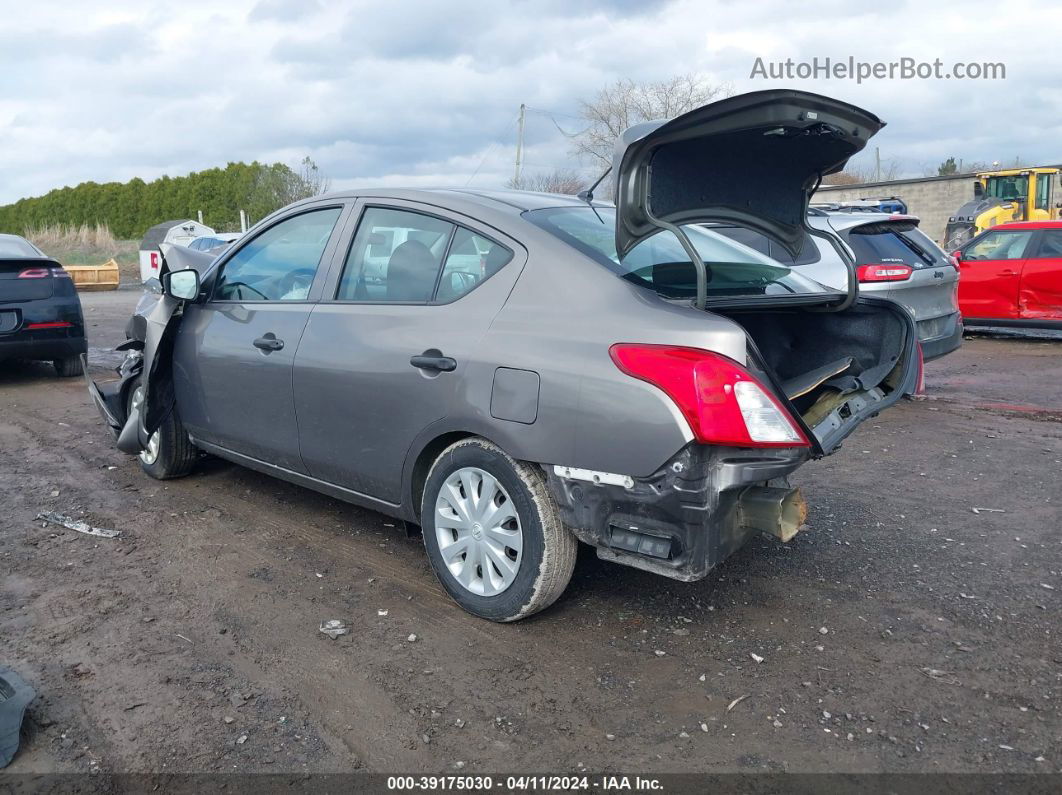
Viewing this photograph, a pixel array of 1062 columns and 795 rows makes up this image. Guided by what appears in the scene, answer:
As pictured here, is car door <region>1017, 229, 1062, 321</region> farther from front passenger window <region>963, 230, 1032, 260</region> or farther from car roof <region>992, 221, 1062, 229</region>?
front passenger window <region>963, 230, 1032, 260</region>

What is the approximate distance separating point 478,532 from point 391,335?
2.99ft

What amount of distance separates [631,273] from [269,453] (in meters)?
2.16

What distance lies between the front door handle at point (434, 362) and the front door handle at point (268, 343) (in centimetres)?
97

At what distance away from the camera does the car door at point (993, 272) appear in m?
12.1

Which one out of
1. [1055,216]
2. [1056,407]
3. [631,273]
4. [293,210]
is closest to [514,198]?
[631,273]

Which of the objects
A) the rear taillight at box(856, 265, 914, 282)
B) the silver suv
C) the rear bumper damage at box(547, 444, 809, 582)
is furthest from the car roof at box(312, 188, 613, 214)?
the rear taillight at box(856, 265, 914, 282)

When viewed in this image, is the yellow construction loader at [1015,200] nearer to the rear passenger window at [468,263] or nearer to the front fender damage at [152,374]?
the front fender damage at [152,374]

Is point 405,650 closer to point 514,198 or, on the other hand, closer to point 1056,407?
point 514,198

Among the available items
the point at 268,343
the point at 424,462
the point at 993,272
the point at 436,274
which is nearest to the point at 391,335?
the point at 436,274

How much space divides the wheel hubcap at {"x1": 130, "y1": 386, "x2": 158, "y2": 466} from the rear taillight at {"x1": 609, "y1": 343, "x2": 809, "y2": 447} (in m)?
3.46

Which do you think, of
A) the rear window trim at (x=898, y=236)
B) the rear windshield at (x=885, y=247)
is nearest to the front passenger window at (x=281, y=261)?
the rear windshield at (x=885, y=247)

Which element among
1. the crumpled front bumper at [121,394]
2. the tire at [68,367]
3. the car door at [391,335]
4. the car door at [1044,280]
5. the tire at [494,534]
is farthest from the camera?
the car door at [1044,280]

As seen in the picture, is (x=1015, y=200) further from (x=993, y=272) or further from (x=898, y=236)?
(x=898, y=236)

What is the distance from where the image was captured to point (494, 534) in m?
3.42
